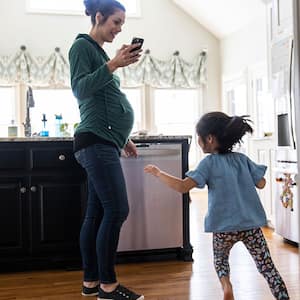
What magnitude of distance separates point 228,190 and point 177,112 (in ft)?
18.9

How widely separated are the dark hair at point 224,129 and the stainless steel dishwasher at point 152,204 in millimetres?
915

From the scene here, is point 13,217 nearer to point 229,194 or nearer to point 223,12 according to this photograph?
point 229,194

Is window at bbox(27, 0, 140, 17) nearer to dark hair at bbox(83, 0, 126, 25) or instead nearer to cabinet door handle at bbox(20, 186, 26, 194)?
cabinet door handle at bbox(20, 186, 26, 194)

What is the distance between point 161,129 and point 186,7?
203cm

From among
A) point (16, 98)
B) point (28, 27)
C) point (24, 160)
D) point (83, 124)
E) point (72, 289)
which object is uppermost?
point (28, 27)

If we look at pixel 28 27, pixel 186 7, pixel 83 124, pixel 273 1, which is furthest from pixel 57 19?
pixel 83 124

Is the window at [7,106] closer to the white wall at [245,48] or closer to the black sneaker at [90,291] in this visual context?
the white wall at [245,48]

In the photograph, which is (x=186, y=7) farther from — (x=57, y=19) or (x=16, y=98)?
(x=16, y=98)

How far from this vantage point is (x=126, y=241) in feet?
8.87

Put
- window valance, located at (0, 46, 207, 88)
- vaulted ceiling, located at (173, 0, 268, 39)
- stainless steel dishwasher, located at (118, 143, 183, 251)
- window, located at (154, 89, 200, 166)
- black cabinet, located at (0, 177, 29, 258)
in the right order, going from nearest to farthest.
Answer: black cabinet, located at (0, 177, 29, 258), stainless steel dishwasher, located at (118, 143, 183, 251), vaulted ceiling, located at (173, 0, 268, 39), window valance, located at (0, 46, 207, 88), window, located at (154, 89, 200, 166)

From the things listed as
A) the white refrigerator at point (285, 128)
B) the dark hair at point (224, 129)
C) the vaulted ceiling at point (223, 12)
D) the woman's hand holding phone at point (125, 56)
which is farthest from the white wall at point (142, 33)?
the dark hair at point (224, 129)

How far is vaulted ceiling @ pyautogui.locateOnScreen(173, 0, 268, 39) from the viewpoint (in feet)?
19.3

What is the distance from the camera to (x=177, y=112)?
747cm

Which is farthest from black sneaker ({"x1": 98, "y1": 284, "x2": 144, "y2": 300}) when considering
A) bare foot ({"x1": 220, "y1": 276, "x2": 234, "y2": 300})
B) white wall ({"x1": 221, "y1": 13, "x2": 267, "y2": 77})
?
white wall ({"x1": 221, "y1": 13, "x2": 267, "y2": 77})
